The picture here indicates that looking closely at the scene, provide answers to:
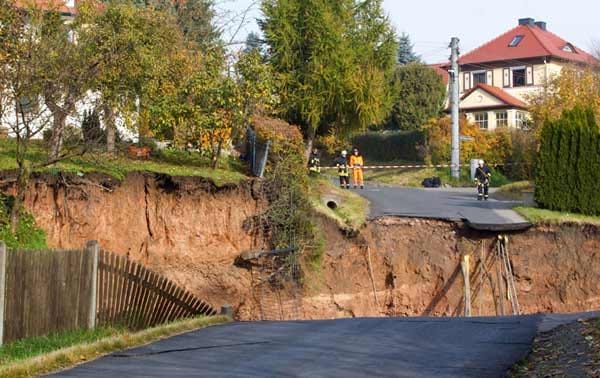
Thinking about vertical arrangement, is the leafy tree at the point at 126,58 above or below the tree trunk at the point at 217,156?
above

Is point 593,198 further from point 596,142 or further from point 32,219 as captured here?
point 32,219

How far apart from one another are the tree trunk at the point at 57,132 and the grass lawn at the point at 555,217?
1466 cm

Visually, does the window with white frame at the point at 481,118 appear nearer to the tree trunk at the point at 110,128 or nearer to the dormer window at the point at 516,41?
the dormer window at the point at 516,41

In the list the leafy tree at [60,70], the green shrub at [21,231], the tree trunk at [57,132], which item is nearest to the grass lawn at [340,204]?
the green shrub at [21,231]

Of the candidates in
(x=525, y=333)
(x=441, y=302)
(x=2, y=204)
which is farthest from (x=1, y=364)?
(x=441, y=302)

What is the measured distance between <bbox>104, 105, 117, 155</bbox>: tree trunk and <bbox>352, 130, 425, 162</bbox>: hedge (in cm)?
3500

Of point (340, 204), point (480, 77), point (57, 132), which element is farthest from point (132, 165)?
point (480, 77)

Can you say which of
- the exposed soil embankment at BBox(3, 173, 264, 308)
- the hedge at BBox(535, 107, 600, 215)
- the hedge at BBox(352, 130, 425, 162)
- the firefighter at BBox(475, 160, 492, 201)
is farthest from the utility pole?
the exposed soil embankment at BBox(3, 173, 264, 308)

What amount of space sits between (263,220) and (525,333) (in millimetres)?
15246

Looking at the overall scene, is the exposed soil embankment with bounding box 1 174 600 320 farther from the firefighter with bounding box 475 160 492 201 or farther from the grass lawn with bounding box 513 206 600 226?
the firefighter with bounding box 475 160 492 201

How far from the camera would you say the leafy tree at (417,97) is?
64.6 metres

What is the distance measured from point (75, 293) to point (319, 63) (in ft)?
75.7

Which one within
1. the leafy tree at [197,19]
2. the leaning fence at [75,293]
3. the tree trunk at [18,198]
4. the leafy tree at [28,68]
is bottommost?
the leaning fence at [75,293]

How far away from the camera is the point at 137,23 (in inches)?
1047
